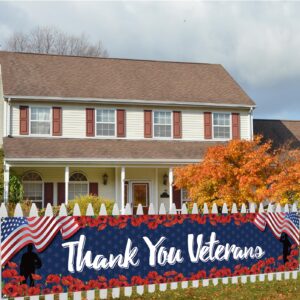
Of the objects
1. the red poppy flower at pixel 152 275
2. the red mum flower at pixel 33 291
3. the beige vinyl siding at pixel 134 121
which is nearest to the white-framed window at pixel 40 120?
the beige vinyl siding at pixel 134 121

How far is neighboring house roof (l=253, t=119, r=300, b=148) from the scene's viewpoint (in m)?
29.4

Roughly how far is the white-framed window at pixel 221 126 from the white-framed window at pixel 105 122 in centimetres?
507

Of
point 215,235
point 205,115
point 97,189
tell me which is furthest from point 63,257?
point 205,115

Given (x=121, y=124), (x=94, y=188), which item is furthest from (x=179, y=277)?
(x=121, y=124)

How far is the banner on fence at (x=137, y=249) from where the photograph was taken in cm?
729

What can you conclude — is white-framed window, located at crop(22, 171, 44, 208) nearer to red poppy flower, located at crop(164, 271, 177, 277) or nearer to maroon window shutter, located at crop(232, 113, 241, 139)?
maroon window shutter, located at crop(232, 113, 241, 139)

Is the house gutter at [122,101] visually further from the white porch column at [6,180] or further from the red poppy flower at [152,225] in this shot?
the red poppy flower at [152,225]

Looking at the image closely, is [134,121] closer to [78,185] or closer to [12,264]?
[78,185]

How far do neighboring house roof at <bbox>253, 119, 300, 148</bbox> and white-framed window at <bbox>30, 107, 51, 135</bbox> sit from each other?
11461mm

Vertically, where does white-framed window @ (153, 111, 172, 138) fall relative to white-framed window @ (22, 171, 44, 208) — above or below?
above

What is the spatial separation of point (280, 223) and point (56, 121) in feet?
54.8

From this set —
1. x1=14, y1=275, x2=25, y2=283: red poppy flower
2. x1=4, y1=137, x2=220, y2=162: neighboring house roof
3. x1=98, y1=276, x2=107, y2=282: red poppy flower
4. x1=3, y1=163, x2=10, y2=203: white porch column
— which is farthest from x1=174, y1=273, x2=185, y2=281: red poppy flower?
x1=3, y1=163, x2=10, y2=203: white porch column

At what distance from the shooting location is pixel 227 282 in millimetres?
9094

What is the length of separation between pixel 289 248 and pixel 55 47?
1727 inches
